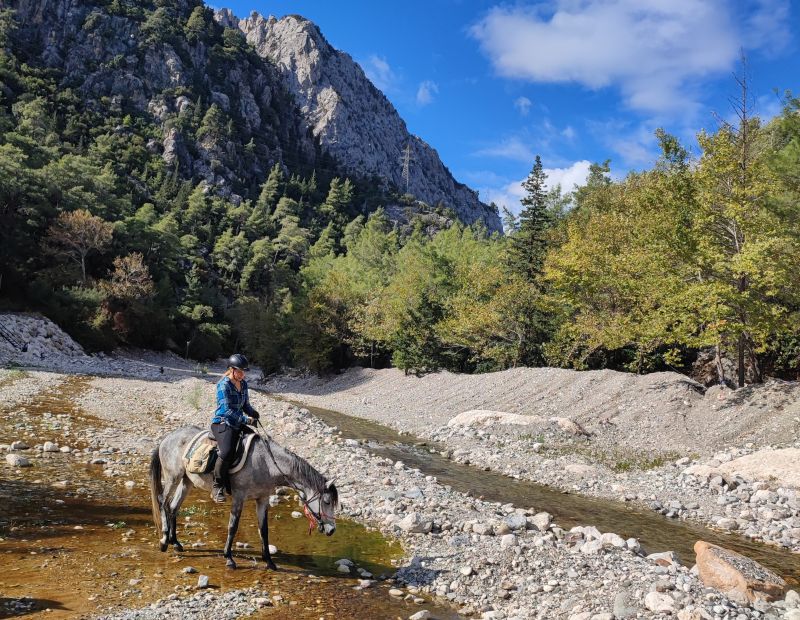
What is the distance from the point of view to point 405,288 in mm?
48875

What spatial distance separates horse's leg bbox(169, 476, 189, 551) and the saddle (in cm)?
44

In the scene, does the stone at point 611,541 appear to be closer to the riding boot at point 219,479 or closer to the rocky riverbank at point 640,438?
the rocky riverbank at point 640,438

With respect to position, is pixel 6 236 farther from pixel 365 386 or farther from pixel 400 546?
pixel 400 546

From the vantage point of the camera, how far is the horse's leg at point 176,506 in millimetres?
8414

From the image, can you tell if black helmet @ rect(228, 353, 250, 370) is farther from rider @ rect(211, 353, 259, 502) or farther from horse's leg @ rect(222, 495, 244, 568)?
horse's leg @ rect(222, 495, 244, 568)

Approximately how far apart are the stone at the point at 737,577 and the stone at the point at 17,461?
47.8ft

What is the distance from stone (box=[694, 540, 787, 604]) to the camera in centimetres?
733

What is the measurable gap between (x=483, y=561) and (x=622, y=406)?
19014 mm

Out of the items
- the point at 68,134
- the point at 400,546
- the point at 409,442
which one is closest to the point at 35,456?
the point at 400,546

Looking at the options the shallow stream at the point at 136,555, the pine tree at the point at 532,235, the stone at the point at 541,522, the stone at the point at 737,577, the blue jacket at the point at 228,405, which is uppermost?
the pine tree at the point at 532,235

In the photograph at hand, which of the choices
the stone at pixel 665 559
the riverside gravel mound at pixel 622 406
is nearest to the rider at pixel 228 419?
the stone at pixel 665 559

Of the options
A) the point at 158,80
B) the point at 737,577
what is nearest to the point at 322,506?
the point at 737,577

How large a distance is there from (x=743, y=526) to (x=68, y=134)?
152 meters

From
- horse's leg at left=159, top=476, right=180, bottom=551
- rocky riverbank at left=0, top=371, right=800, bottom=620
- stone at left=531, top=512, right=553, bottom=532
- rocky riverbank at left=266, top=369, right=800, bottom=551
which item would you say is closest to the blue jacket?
horse's leg at left=159, top=476, right=180, bottom=551
